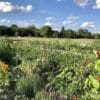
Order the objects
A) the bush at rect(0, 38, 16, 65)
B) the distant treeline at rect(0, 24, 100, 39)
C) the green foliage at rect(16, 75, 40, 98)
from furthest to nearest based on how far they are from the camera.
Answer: the distant treeline at rect(0, 24, 100, 39) < the bush at rect(0, 38, 16, 65) < the green foliage at rect(16, 75, 40, 98)

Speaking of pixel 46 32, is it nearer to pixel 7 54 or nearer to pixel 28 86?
pixel 7 54

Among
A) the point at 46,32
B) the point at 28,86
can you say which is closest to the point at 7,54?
the point at 28,86

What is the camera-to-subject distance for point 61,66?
1104 cm

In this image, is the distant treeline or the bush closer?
the bush

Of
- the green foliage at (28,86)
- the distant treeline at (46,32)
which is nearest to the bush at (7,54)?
the green foliage at (28,86)

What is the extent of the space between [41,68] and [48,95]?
3640mm

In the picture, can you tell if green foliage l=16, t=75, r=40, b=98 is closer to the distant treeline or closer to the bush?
the bush

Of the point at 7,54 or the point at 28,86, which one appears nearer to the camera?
the point at 28,86

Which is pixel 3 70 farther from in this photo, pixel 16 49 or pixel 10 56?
pixel 16 49

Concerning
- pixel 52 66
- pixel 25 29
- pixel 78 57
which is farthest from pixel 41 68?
pixel 25 29

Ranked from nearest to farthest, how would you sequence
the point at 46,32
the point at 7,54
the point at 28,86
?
the point at 28,86
the point at 7,54
the point at 46,32

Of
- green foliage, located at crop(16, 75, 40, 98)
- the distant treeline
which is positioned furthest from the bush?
the distant treeline

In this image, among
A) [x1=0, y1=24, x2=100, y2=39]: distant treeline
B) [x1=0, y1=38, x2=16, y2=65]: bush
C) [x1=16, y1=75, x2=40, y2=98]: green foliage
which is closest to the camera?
[x1=16, y1=75, x2=40, y2=98]: green foliage

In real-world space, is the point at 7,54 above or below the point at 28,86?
above
